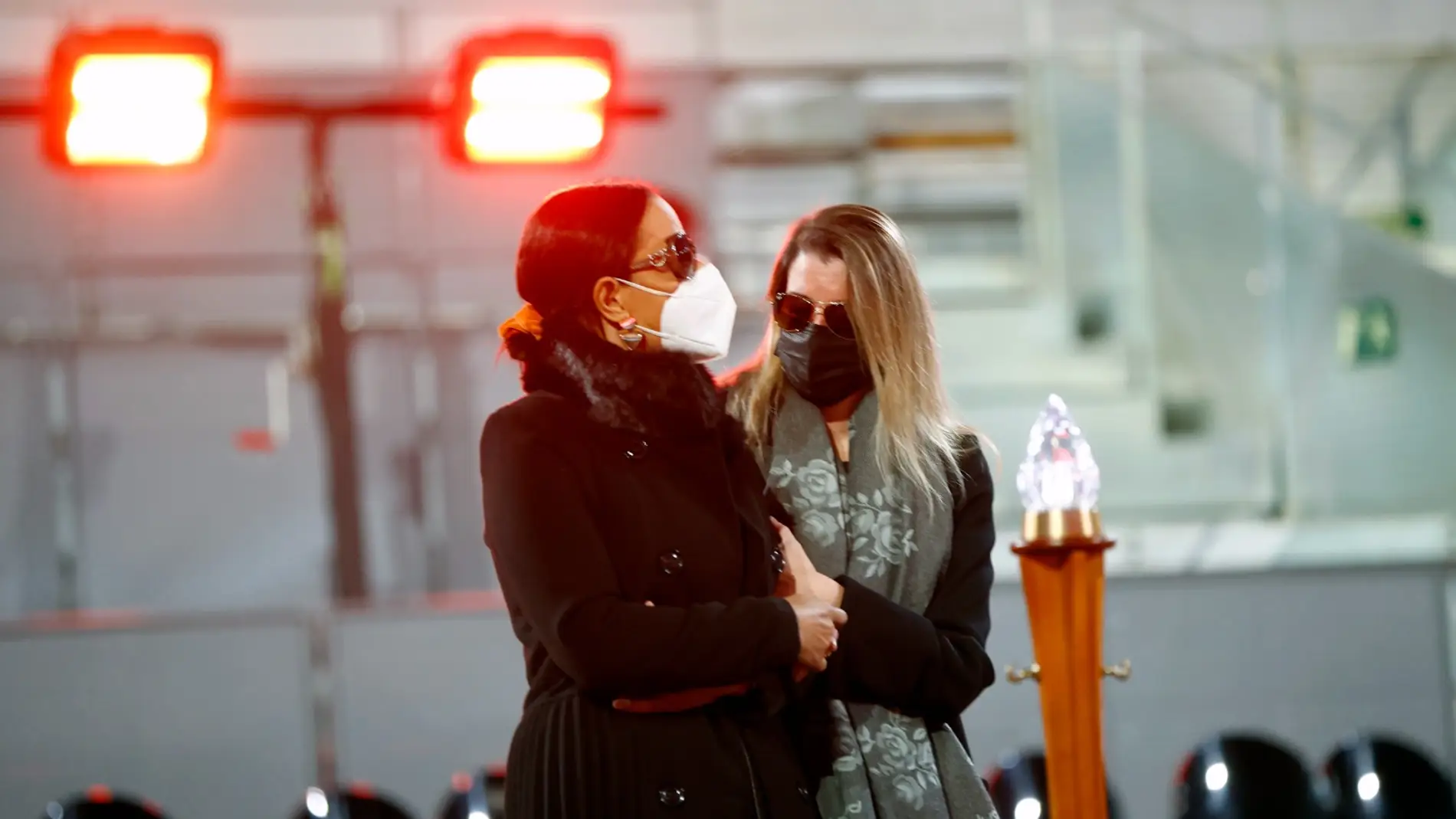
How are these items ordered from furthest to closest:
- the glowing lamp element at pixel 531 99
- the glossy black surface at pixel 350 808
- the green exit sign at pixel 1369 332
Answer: the green exit sign at pixel 1369 332 < the glowing lamp element at pixel 531 99 < the glossy black surface at pixel 350 808

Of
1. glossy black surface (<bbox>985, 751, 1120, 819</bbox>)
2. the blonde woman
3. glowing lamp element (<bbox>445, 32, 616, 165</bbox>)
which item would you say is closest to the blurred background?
glowing lamp element (<bbox>445, 32, 616, 165</bbox>)

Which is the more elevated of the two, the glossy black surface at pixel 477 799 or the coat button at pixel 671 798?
the coat button at pixel 671 798

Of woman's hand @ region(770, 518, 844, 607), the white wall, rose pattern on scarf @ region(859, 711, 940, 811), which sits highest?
the white wall

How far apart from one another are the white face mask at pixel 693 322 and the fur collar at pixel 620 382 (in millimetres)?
18

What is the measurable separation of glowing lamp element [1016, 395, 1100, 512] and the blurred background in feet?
11.2

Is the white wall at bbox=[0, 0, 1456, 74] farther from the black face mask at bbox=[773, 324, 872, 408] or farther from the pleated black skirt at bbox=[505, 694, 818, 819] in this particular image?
the pleated black skirt at bbox=[505, 694, 818, 819]

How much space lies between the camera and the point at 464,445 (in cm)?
615

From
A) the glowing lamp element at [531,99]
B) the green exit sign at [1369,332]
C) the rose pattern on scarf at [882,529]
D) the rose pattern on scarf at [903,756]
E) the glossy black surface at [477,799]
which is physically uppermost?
the glowing lamp element at [531,99]

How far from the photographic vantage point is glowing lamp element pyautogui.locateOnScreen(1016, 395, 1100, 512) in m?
2.06

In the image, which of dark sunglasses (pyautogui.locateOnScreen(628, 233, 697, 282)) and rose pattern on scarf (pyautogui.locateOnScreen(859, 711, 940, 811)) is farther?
rose pattern on scarf (pyautogui.locateOnScreen(859, 711, 940, 811))

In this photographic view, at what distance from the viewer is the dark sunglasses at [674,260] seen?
179 cm

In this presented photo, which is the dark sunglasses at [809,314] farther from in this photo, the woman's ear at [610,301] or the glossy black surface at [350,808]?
the glossy black surface at [350,808]

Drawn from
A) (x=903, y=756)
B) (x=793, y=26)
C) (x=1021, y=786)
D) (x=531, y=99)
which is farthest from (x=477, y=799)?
(x=793, y=26)

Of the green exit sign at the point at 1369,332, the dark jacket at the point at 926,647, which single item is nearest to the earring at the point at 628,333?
the dark jacket at the point at 926,647
